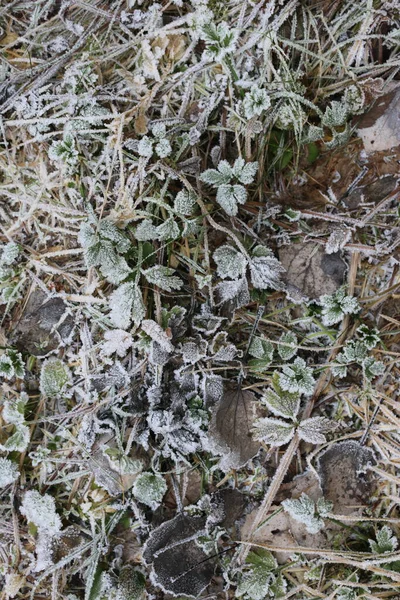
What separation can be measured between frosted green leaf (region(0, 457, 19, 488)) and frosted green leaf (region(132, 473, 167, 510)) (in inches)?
17.6

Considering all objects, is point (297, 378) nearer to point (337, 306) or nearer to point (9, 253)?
point (337, 306)

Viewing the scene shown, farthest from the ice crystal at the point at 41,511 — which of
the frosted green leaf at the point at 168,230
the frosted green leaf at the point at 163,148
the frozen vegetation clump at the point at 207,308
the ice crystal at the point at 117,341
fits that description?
the frosted green leaf at the point at 163,148

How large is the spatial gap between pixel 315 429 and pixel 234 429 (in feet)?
0.94

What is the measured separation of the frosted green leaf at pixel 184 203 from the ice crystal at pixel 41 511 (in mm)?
1145

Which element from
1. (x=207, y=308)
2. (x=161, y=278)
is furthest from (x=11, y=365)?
(x=207, y=308)

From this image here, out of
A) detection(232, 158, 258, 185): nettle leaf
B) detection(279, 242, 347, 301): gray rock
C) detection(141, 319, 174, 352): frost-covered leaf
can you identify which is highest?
detection(232, 158, 258, 185): nettle leaf

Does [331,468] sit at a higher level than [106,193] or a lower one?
lower

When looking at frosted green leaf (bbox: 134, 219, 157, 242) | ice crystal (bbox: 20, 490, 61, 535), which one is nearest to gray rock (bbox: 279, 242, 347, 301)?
frosted green leaf (bbox: 134, 219, 157, 242)

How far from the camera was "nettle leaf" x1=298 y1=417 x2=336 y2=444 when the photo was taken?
195 cm

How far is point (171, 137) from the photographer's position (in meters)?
2.04

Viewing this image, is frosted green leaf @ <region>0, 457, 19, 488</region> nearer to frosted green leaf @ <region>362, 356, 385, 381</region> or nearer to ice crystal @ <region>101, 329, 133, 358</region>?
ice crystal @ <region>101, 329, 133, 358</region>

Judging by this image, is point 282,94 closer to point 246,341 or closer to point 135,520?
point 246,341

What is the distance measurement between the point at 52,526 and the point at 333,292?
1335mm

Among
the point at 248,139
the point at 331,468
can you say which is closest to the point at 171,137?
the point at 248,139
